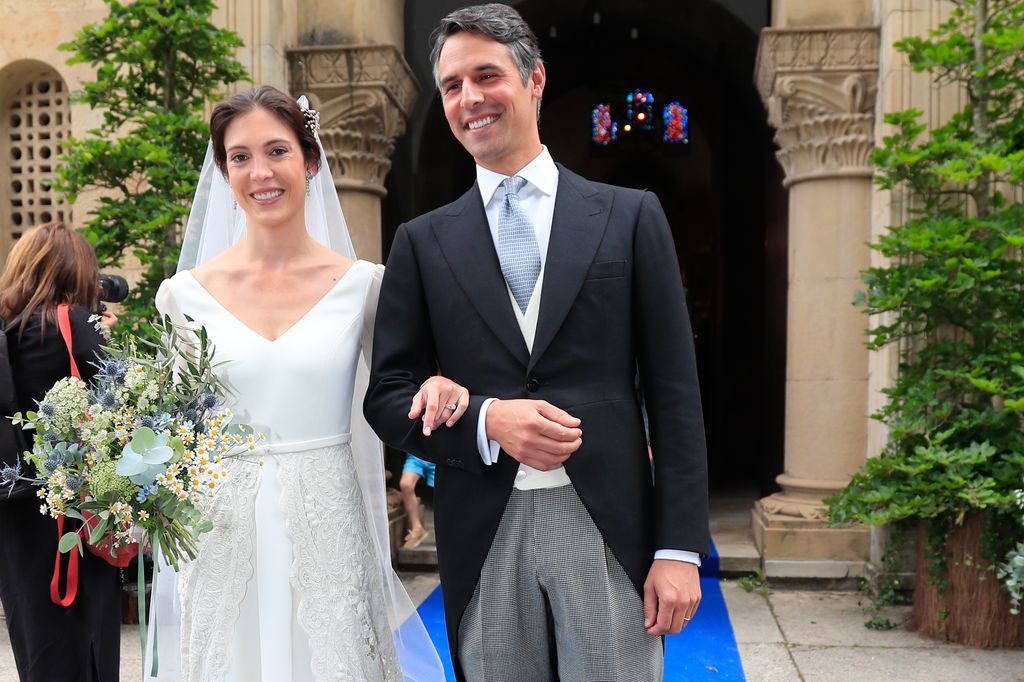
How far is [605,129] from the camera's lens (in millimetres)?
18125

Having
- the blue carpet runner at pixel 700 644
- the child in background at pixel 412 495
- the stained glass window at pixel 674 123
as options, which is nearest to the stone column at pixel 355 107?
the child in background at pixel 412 495

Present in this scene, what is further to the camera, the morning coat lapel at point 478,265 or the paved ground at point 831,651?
the paved ground at point 831,651

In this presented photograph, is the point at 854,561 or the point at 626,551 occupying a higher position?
the point at 626,551

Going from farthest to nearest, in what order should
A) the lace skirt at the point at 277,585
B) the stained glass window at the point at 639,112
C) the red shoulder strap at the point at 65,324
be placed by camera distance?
1. the stained glass window at the point at 639,112
2. the red shoulder strap at the point at 65,324
3. the lace skirt at the point at 277,585

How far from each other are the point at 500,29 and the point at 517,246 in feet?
1.50

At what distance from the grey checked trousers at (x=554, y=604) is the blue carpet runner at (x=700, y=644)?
7.92ft

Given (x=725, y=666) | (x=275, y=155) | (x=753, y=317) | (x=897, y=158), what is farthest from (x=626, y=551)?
(x=753, y=317)

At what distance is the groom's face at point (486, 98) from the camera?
1917 millimetres

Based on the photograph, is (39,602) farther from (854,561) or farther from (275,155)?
(854,561)

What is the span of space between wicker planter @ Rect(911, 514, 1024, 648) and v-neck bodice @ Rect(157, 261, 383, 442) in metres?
3.79

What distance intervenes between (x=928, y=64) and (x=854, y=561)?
310 cm

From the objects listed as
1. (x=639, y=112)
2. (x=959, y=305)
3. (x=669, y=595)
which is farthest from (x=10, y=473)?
(x=639, y=112)

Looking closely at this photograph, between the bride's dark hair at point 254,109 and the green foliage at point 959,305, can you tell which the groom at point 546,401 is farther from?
the green foliage at point 959,305

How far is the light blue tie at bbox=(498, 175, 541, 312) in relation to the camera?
6.32 ft
